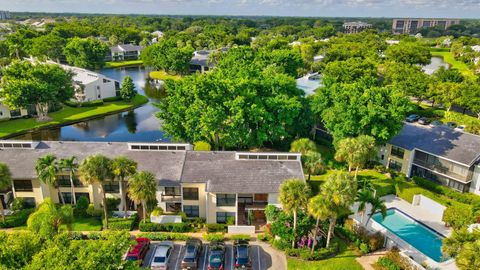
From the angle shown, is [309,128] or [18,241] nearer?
[18,241]

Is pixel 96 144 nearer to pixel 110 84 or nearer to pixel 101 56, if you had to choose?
pixel 110 84

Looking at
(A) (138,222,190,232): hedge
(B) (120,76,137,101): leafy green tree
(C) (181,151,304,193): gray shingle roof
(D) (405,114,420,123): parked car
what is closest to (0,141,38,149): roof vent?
(A) (138,222,190,232): hedge

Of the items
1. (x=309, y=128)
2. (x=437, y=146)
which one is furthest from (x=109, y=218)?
(x=437, y=146)

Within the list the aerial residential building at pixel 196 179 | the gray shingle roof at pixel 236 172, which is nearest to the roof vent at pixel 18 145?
the aerial residential building at pixel 196 179

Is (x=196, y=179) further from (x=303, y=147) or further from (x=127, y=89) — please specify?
(x=127, y=89)

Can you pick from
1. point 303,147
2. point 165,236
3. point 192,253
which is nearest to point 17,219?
point 165,236

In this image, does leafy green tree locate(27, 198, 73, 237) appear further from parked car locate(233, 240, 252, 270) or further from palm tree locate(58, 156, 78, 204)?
parked car locate(233, 240, 252, 270)

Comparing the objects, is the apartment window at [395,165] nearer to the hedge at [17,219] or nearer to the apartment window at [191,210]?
the apartment window at [191,210]

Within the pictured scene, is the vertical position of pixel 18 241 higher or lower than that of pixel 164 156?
higher
